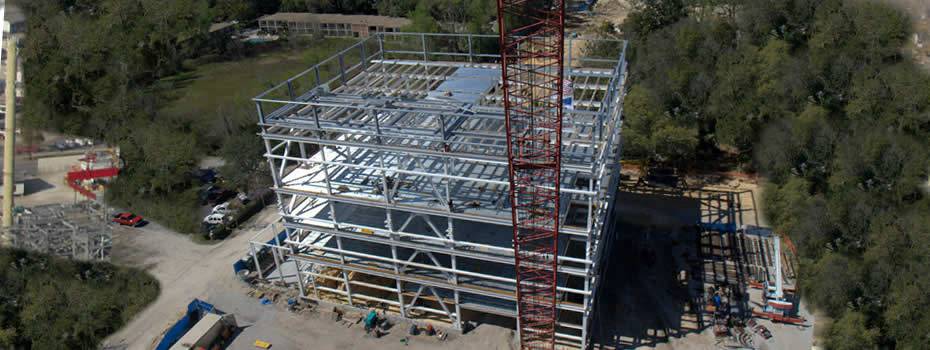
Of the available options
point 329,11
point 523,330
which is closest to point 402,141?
point 523,330

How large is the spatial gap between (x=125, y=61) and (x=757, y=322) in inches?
2565

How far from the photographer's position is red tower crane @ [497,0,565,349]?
83.7 feet

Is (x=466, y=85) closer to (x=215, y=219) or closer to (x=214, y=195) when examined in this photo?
(x=215, y=219)

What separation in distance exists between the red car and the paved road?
581mm

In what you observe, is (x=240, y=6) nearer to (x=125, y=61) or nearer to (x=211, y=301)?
(x=125, y=61)

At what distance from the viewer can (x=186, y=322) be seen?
120 feet

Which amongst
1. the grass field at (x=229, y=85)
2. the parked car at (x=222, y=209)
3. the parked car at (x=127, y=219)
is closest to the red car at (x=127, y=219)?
the parked car at (x=127, y=219)

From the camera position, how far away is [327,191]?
109 ft

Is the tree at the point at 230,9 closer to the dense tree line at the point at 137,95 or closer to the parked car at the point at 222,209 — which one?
the dense tree line at the point at 137,95

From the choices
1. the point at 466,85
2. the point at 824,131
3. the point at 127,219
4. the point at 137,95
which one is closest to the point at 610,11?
the point at 824,131

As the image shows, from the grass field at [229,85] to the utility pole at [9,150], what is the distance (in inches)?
614

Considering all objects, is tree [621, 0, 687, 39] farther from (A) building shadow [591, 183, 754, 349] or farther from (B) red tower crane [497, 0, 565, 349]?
(B) red tower crane [497, 0, 565, 349]

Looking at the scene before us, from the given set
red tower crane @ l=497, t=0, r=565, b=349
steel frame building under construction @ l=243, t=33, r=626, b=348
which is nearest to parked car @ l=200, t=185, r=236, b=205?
steel frame building under construction @ l=243, t=33, r=626, b=348

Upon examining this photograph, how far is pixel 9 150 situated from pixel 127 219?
9157mm
